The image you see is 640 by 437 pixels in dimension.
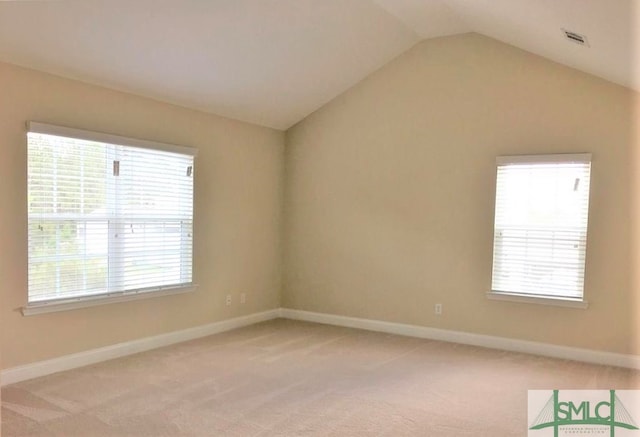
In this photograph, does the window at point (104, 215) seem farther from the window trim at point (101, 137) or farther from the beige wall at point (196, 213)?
the beige wall at point (196, 213)

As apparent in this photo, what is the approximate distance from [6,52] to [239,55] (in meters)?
1.85

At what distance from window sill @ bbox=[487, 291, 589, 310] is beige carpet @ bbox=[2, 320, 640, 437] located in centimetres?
54

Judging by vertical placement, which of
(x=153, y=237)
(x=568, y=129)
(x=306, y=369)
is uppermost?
(x=568, y=129)

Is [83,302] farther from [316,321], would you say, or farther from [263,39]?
[316,321]

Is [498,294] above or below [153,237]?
below

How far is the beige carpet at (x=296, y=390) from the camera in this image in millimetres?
3121

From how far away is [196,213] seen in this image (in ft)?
17.3

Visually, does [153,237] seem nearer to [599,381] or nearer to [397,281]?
[397,281]

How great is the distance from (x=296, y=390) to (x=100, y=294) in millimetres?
1984

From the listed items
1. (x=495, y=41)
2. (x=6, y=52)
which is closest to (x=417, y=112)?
(x=495, y=41)

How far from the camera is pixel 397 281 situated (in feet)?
18.7

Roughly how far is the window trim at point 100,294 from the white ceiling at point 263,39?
46cm

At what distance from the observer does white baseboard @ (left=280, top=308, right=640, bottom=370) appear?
4.58 meters

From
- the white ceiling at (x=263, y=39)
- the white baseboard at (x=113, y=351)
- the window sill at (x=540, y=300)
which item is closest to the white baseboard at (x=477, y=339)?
the window sill at (x=540, y=300)
